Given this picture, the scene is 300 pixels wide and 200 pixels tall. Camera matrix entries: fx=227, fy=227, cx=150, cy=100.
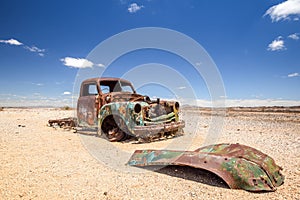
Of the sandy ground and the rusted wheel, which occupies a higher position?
the rusted wheel

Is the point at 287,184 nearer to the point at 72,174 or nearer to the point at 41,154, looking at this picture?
the point at 72,174

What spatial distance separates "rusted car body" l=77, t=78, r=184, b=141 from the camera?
5.59 m

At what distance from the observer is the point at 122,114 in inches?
227

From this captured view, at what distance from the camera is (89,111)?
7.10 m

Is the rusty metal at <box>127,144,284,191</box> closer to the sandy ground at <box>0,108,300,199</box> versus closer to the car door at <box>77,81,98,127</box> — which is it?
the sandy ground at <box>0,108,300,199</box>

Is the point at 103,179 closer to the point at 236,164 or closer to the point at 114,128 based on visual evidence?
the point at 236,164

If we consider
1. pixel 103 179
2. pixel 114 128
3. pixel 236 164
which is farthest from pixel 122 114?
pixel 236 164

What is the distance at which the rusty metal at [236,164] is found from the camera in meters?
2.67

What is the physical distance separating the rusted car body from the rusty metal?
6.87 feet

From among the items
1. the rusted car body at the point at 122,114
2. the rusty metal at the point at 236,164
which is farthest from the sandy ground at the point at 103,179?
the rusted car body at the point at 122,114

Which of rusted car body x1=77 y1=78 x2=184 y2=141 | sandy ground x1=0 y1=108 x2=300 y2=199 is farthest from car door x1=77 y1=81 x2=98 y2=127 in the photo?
sandy ground x1=0 y1=108 x2=300 y2=199

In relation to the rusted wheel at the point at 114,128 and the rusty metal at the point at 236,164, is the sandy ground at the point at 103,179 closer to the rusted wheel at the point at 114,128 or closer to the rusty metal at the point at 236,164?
the rusty metal at the point at 236,164

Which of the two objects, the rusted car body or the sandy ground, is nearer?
the sandy ground

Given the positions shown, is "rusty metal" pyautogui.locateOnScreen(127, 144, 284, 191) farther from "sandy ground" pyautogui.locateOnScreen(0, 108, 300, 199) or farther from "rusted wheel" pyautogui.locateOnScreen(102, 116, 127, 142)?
"rusted wheel" pyautogui.locateOnScreen(102, 116, 127, 142)
